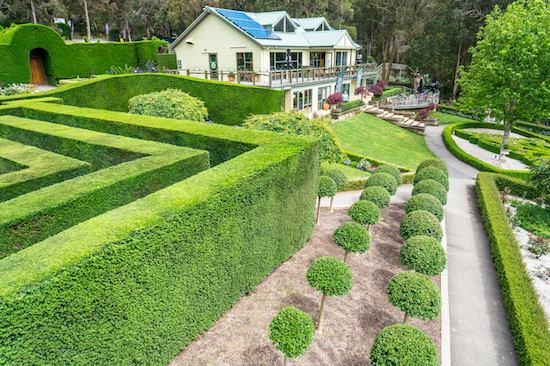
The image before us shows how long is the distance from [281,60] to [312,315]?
29143 millimetres

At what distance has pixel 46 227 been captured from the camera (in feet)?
23.3

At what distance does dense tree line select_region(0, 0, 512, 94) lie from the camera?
47.9 m

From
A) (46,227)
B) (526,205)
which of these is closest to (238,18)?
(526,205)

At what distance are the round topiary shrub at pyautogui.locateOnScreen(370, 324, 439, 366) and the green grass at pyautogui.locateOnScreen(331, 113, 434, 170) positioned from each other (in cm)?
1940

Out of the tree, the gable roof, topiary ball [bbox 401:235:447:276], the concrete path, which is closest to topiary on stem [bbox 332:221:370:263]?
topiary ball [bbox 401:235:447:276]

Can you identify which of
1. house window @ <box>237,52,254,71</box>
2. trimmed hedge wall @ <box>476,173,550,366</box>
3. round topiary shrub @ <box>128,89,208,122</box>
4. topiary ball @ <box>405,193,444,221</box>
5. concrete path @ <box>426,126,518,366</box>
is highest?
house window @ <box>237,52,254,71</box>

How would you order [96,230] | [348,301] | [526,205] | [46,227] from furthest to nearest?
[526,205]
[348,301]
[46,227]
[96,230]

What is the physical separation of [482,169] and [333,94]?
15.6 metres

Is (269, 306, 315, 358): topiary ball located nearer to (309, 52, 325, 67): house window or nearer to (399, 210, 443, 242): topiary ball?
(399, 210, 443, 242): topiary ball

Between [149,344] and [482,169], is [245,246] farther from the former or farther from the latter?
[482,169]

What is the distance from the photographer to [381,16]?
2354 inches

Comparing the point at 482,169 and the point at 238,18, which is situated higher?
the point at 238,18

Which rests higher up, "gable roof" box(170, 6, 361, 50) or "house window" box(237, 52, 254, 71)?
"gable roof" box(170, 6, 361, 50)

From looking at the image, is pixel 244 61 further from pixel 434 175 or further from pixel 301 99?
pixel 434 175
